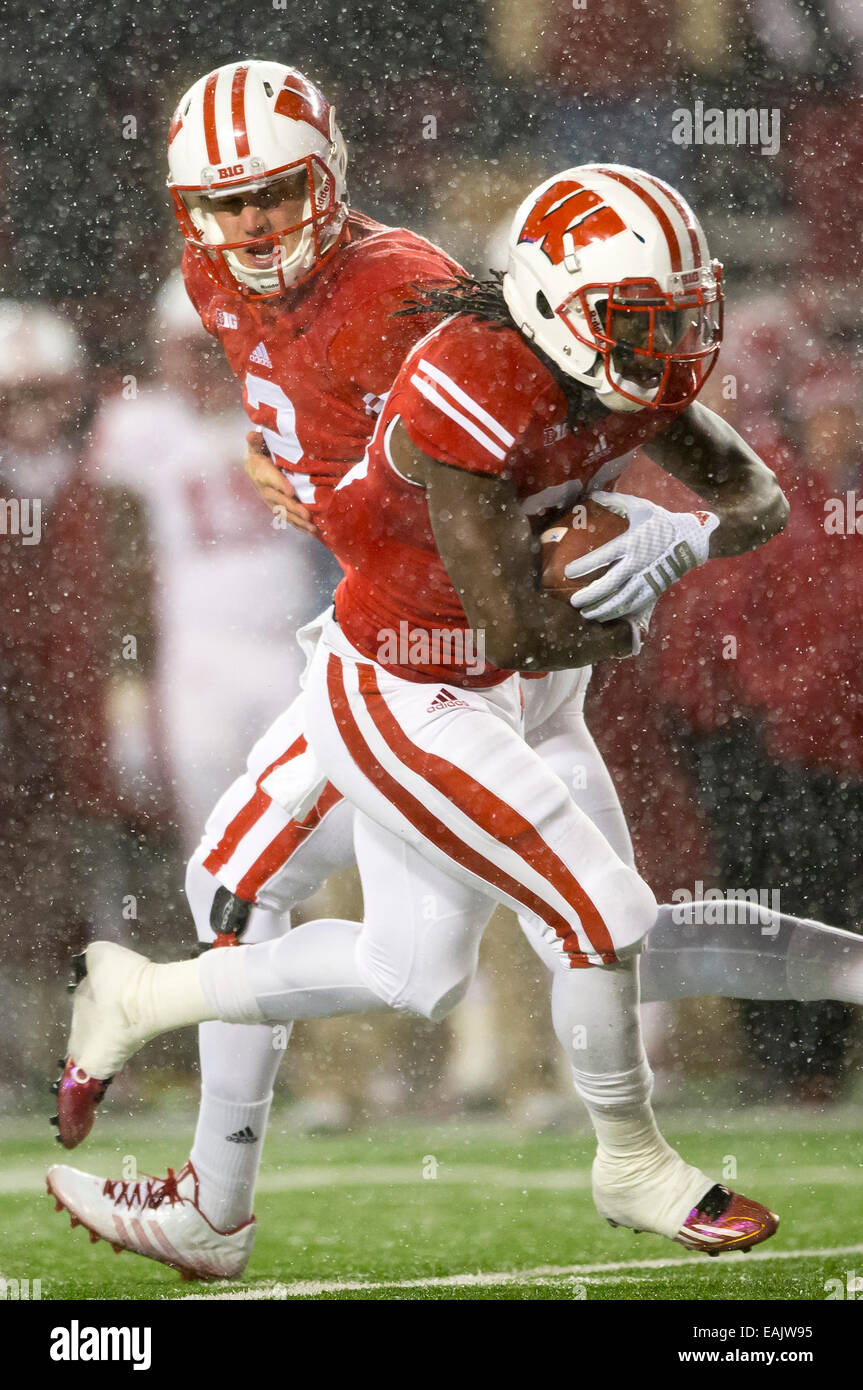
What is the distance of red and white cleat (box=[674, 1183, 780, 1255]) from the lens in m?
1.84

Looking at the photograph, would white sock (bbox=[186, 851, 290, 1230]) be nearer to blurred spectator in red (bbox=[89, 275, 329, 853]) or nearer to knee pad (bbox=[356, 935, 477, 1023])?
knee pad (bbox=[356, 935, 477, 1023])

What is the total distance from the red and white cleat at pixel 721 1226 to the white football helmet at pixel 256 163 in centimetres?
110

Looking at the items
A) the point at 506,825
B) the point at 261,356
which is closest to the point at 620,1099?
the point at 506,825

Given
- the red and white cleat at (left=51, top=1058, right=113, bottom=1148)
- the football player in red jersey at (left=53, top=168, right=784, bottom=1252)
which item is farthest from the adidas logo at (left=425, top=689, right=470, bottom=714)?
the red and white cleat at (left=51, top=1058, right=113, bottom=1148)

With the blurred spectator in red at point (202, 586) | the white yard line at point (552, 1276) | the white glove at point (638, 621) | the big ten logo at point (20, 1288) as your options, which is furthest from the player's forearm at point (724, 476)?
the big ten logo at point (20, 1288)

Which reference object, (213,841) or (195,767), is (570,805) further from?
(195,767)

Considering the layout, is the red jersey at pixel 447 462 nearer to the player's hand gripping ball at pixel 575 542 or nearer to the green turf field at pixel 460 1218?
the player's hand gripping ball at pixel 575 542

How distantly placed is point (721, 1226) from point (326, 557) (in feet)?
3.32

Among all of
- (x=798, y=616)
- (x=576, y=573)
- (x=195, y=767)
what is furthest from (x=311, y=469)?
(x=798, y=616)

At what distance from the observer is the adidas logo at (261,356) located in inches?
76.4

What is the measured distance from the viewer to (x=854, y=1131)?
2.38 metres

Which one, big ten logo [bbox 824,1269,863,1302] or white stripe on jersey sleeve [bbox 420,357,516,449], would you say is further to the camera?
big ten logo [bbox 824,1269,863,1302]

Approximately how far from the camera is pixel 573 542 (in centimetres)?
168

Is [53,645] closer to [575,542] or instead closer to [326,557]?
[326,557]
